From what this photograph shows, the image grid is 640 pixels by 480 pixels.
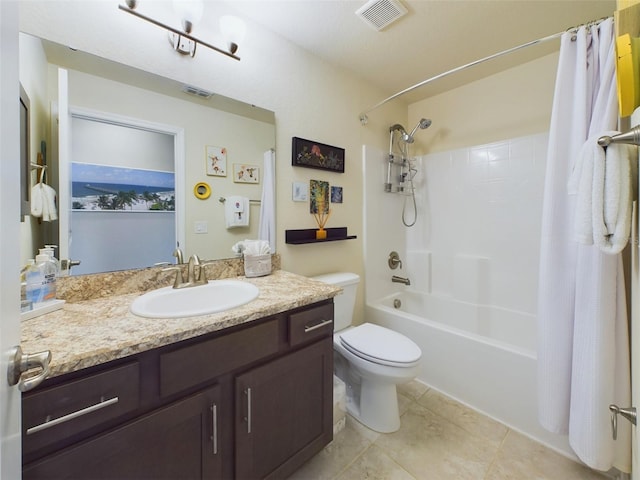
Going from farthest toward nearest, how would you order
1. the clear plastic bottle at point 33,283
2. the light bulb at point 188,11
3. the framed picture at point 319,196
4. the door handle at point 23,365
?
1. the framed picture at point 319,196
2. the light bulb at point 188,11
3. the clear plastic bottle at point 33,283
4. the door handle at point 23,365

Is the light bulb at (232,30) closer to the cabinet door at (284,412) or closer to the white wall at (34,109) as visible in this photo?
the white wall at (34,109)

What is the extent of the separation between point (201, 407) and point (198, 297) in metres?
0.48

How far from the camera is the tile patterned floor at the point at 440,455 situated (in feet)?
4.01

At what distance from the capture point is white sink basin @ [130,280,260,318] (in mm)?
1030

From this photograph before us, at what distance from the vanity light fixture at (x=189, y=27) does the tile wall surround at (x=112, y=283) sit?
3.42 feet

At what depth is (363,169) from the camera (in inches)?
84.4

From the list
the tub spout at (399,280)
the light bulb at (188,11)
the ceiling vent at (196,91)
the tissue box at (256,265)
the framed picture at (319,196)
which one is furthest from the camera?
the tub spout at (399,280)

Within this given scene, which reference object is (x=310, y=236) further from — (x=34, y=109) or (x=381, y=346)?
(x=34, y=109)

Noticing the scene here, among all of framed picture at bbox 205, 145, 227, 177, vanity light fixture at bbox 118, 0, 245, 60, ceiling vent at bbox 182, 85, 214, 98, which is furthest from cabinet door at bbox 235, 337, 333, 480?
vanity light fixture at bbox 118, 0, 245, 60

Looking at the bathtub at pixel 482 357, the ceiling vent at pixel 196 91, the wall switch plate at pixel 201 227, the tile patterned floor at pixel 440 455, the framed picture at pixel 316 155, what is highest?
the ceiling vent at pixel 196 91

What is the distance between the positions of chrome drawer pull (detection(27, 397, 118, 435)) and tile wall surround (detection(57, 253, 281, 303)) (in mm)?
574

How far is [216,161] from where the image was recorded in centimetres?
138

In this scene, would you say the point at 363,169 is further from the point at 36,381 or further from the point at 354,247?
the point at 36,381

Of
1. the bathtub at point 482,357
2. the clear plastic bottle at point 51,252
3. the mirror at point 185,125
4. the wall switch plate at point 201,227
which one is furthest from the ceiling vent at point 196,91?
the bathtub at point 482,357
